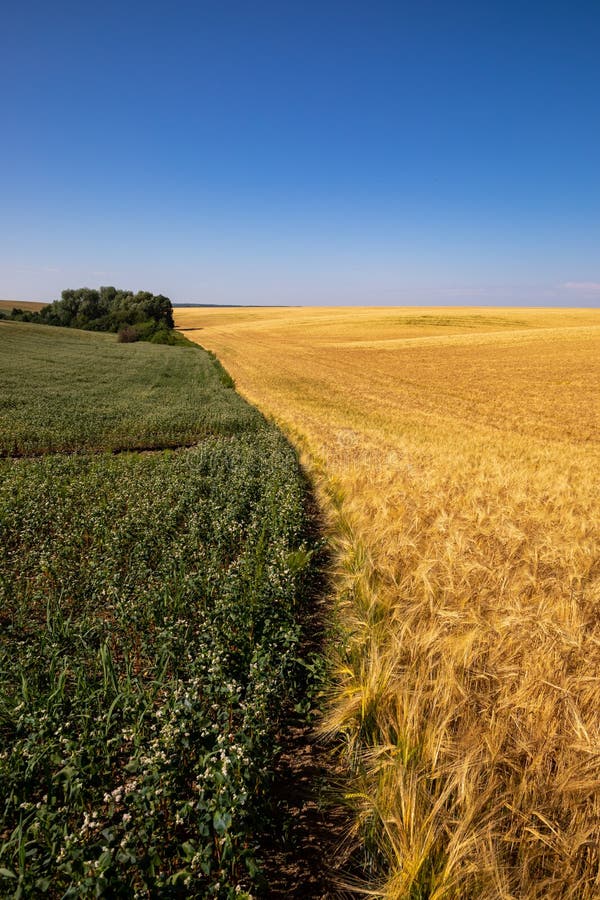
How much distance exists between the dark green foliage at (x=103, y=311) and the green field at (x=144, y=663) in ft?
256

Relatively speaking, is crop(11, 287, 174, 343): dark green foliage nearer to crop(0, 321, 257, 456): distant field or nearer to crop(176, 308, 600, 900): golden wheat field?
crop(0, 321, 257, 456): distant field

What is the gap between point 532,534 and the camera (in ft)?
17.8

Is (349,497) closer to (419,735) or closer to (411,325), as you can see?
(419,735)

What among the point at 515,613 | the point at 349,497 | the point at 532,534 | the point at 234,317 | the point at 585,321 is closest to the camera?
the point at 515,613

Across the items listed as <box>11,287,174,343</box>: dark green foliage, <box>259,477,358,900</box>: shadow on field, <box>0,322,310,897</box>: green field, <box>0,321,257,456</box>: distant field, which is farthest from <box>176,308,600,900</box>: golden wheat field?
<box>11,287,174,343</box>: dark green foliage

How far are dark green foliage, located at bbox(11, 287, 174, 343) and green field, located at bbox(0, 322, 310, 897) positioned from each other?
77952 millimetres

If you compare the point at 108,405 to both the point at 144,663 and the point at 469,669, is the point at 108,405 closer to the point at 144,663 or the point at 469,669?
the point at 144,663

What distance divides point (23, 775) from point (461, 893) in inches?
93.9

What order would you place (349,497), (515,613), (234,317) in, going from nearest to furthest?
(515,613) → (349,497) → (234,317)

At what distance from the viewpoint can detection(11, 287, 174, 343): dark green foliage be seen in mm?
85250

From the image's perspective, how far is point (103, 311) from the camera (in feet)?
310

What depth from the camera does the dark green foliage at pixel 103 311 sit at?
280 ft

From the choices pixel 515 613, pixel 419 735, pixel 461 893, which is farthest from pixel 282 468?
pixel 461 893

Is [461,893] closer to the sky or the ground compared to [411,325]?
closer to the ground
